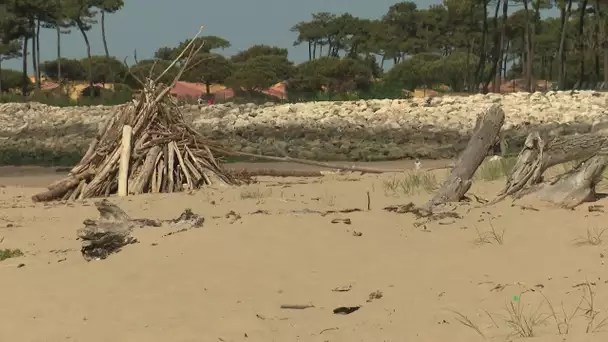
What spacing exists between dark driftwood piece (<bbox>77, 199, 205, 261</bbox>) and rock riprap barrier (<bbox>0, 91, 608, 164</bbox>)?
12.7m

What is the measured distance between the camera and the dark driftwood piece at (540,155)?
562 centimetres

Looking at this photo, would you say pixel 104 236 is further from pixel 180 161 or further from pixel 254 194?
pixel 180 161

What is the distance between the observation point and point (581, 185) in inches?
209

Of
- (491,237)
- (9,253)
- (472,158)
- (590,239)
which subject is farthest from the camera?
(472,158)

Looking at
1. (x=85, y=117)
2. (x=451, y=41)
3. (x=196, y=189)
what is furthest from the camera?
(x=451, y=41)

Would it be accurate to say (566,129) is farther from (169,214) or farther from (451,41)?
(451,41)

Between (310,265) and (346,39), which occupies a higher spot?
(346,39)

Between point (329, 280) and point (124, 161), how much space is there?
17.9 ft

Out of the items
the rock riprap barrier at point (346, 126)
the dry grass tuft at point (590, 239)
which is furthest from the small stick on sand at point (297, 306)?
the rock riprap barrier at point (346, 126)

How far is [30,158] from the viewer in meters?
20.2

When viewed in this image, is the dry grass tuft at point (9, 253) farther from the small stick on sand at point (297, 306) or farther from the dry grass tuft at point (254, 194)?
the small stick on sand at point (297, 306)

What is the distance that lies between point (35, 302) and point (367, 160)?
14.1 m

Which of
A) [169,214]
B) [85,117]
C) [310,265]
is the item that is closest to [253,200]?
[169,214]

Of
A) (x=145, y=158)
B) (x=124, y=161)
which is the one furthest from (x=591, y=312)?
(x=145, y=158)
